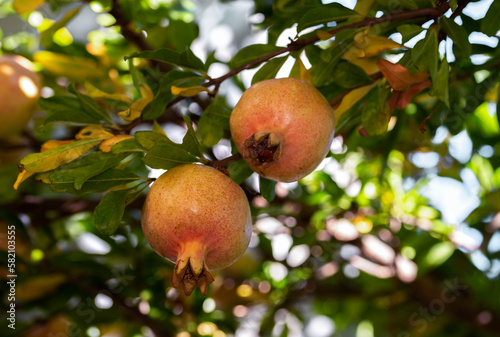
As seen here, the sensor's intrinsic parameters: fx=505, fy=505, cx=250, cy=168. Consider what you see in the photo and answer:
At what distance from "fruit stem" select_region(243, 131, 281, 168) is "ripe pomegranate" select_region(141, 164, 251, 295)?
51 millimetres

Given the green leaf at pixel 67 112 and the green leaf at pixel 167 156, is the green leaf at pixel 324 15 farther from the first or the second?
the green leaf at pixel 67 112

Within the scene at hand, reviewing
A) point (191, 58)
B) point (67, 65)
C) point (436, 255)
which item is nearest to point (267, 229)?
point (436, 255)

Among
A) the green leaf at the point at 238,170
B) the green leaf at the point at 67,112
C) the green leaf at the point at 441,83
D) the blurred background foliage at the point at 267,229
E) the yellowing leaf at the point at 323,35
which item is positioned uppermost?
the yellowing leaf at the point at 323,35

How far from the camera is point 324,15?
717mm

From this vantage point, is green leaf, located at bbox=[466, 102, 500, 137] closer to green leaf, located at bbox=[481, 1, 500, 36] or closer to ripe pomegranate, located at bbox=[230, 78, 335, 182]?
green leaf, located at bbox=[481, 1, 500, 36]

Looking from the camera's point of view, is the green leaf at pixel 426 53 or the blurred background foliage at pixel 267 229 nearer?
the green leaf at pixel 426 53

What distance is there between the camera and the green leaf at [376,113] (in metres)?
0.75

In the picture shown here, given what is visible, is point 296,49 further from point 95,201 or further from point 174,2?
point 174,2

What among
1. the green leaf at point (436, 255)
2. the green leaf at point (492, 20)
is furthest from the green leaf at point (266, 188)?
the green leaf at point (436, 255)

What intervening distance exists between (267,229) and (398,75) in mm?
1033

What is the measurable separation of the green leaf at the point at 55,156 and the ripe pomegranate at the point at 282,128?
22cm

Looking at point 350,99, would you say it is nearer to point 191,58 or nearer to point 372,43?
point 372,43

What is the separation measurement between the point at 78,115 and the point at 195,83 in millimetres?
192

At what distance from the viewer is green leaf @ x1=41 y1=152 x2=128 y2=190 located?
0.65 metres
